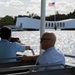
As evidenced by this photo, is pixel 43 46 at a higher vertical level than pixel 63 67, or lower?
higher

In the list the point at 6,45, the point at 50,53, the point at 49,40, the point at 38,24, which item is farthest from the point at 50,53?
the point at 38,24

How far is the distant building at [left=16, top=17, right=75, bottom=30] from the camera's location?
62562mm

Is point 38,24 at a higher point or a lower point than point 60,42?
higher

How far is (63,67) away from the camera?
3.09m

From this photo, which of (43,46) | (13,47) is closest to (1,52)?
(13,47)

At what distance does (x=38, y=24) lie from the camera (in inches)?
2459

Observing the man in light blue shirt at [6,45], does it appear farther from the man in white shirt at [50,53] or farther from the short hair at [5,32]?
the man in white shirt at [50,53]

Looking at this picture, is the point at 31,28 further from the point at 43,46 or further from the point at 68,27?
the point at 43,46

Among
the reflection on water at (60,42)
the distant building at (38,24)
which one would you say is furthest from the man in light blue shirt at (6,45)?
the distant building at (38,24)

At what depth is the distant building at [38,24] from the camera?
62.6 metres

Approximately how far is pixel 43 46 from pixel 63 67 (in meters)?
0.29

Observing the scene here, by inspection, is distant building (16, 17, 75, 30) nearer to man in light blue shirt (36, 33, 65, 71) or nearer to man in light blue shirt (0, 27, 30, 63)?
man in light blue shirt (0, 27, 30, 63)

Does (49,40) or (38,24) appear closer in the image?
(49,40)

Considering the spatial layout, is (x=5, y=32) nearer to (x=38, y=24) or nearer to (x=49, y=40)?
(x=49, y=40)
